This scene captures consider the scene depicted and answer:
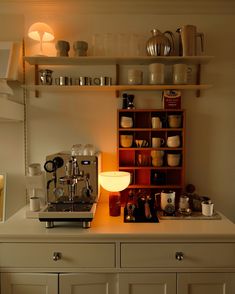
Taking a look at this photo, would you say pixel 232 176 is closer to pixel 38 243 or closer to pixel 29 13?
pixel 38 243

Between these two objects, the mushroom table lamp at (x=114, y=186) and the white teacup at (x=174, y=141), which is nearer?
the mushroom table lamp at (x=114, y=186)

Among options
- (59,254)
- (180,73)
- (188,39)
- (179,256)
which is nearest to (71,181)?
(59,254)

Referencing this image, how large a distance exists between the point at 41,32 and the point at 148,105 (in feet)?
3.00

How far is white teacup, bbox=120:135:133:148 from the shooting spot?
184 centimetres

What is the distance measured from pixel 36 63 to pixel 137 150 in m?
0.96

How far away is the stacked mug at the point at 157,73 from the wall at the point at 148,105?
0.18 metres

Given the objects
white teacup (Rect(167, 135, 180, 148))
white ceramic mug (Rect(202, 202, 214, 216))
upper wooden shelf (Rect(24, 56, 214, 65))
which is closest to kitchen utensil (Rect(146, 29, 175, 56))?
upper wooden shelf (Rect(24, 56, 214, 65))

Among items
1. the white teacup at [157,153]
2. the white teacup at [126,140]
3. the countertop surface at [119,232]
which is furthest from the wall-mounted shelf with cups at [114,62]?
the countertop surface at [119,232]

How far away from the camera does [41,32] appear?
181 cm

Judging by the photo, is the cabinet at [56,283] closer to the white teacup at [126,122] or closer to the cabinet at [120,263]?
the cabinet at [120,263]

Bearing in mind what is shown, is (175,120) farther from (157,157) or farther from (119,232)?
(119,232)

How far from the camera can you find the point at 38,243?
1.39 m

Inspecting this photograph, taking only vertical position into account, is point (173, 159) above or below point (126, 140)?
below

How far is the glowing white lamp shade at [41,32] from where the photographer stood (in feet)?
5.86
